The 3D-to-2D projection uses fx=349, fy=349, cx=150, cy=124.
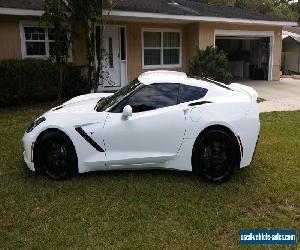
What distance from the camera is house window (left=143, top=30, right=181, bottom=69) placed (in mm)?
15320

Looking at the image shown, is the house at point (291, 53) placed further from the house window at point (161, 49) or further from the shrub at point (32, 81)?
the shrub at point (32, 81)

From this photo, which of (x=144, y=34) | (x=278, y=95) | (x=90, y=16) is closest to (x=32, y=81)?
(x=90, y=16)

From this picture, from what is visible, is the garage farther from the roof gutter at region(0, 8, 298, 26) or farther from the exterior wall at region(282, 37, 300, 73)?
the exterior wall at region(282, 37, 300, 73)

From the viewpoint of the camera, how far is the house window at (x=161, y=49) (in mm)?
15320

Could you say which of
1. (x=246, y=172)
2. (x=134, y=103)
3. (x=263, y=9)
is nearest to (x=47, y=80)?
(x=134, y=103)

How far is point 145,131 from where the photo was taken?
4.86 m

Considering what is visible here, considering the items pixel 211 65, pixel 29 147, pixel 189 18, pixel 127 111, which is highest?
pixel 189 18

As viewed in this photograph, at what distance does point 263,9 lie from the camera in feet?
177

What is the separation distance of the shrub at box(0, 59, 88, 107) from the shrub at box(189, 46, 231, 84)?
14.4 feet

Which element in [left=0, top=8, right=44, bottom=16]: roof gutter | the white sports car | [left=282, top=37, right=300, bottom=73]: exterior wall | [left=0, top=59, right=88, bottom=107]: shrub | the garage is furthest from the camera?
[left=282, top=37, right=300, bottom=73]: exterior wall

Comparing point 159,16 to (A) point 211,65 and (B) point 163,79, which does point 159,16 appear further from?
(B) point 163,79

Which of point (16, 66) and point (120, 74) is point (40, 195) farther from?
point (120, 74)

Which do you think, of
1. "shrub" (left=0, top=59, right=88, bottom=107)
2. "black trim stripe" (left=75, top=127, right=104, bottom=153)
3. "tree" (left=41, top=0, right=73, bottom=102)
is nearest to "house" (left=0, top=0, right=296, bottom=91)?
"tree" (left=41, top=0, right=73, bottom=102)

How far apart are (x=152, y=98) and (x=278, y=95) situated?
10.3 m
